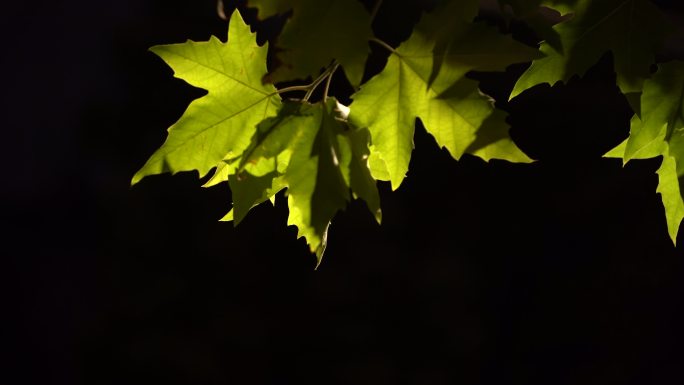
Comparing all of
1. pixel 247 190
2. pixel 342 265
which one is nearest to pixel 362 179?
pixel 247 190

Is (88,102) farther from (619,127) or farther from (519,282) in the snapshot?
(619,127)

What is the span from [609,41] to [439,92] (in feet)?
0.74

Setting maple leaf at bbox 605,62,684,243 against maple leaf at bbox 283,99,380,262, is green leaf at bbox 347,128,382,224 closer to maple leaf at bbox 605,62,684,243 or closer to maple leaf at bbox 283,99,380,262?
maple leaf at bbox 283,99,380,262

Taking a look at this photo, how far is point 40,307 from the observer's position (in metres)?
3.72

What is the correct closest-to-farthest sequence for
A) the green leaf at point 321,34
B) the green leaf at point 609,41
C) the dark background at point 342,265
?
the green leaf at point 321,34
the green leaf at point 609,41
the dark background at point 342,265

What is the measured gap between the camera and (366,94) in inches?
34.7

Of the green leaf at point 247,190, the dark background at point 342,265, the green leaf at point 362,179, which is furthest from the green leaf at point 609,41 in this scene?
the dark background at point 342,265

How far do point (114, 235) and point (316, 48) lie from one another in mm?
3195

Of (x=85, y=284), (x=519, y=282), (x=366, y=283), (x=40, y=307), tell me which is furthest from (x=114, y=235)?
(x=519, y=282)

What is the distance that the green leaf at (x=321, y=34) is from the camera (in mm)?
749

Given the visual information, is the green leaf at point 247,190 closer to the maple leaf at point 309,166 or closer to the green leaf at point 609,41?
the maple leaf at point 309,166

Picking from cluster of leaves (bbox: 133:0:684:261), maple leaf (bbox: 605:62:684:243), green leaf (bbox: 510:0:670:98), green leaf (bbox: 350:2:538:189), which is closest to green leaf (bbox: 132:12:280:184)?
cluster of leaves (bbox: 133:0:684:261)

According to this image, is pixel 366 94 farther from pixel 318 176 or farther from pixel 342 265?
pixel 342 265

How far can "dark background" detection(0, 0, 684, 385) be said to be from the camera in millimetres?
3664
